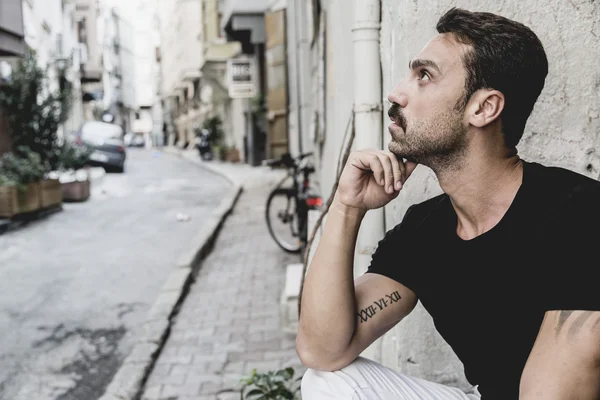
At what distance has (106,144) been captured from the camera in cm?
2014

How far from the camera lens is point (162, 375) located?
13.6 ft

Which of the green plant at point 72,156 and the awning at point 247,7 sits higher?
the awning at point 247,7

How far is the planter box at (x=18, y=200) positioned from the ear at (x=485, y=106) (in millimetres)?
9636

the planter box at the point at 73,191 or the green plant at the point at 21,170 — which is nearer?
the green plant at the point at 21,170

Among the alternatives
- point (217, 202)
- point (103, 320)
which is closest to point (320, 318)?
point (103, 320)

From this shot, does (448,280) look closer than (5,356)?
Yes

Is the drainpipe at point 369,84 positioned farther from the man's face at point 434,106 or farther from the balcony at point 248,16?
the balcony at point 248,16

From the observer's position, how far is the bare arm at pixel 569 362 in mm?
1521

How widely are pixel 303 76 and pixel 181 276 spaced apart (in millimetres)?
4539

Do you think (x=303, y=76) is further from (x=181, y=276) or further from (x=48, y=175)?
(x=48, y=175)

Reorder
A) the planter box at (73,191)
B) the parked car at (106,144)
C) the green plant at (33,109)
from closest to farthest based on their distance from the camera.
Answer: the green plant at (33,109), the planter box at (73,191), the parked car at (106,144)

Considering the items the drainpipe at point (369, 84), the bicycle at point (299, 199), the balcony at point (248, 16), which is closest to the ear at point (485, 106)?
the drainpipe at point (369, 84)

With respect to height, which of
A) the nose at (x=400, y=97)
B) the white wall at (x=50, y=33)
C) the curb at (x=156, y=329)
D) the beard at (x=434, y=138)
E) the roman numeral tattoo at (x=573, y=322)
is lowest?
the curb at (x=156, y=329)

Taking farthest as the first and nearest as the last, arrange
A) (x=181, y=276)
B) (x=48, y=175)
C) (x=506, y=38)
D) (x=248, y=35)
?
(x=248, y=35), (x=48, y=175), (x=181, y=276), (x=506, y=38)
